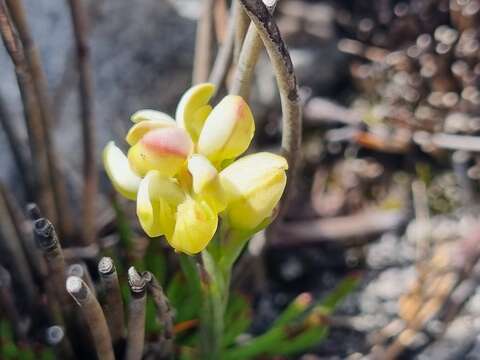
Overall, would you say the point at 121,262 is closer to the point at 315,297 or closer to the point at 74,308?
the point at 74,308

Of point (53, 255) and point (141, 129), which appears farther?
point (53, 255)

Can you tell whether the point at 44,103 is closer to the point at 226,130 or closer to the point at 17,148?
the point at 17,148

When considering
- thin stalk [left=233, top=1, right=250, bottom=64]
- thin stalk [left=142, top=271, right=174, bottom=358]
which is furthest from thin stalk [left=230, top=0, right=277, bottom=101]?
thin stalk [left=142, top=271, right=174, bottom=358]

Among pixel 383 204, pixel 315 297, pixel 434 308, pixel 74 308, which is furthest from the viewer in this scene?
pixel 383 204

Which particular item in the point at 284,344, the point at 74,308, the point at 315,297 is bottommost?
the point at 315,297

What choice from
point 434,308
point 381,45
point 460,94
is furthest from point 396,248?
point 381,45

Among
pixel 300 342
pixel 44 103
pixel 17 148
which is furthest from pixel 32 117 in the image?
pixel 300 342

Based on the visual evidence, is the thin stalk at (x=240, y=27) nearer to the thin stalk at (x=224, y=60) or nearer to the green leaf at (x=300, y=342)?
the thin stalk at (x=224, y=60)
